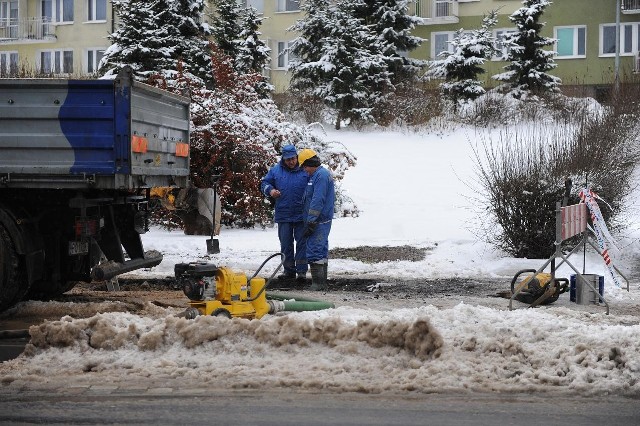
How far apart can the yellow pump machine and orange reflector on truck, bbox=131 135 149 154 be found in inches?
55.9

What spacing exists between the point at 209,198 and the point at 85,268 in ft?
19.3

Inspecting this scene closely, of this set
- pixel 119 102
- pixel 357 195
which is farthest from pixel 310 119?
pixel 119 102

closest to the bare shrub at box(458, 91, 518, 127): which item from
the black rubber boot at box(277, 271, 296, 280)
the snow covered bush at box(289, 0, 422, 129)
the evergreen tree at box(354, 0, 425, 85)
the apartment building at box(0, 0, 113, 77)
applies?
the snow covered bush at box(289, 0, 422, 129)

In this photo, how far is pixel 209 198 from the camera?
15.6 m

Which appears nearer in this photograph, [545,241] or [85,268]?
[85,268]

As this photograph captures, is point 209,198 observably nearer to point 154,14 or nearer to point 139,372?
point 139,372

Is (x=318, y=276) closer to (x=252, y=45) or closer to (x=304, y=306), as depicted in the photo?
(x=304, y=306)

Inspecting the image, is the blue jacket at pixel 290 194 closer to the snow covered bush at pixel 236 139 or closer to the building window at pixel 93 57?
the snow covered bush at pixel 236 139

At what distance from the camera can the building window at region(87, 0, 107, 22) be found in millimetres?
43312

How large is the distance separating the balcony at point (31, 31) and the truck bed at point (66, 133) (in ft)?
121

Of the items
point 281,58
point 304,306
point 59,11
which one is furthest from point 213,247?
point 59,11

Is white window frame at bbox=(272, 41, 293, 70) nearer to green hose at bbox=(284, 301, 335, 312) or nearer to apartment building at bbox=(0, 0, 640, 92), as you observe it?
apartment building at bbox=(0, 0, 640, 92)

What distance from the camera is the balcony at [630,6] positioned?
36812 mm

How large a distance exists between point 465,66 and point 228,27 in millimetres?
8560
